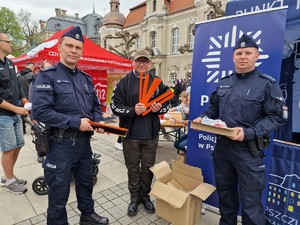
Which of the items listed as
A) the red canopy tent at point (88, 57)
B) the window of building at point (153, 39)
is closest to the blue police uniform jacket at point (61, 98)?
the red canopy tent at point (88, 57)

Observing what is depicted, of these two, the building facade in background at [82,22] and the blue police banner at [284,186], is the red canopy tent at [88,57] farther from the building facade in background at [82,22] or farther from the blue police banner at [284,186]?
the building facade in background at [82,22]

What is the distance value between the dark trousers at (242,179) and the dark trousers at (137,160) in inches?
34.2

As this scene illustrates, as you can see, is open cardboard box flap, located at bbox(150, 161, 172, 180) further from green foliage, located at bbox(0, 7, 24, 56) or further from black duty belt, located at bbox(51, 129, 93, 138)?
green foliage, located at bbox(0, 7, 24, 56)

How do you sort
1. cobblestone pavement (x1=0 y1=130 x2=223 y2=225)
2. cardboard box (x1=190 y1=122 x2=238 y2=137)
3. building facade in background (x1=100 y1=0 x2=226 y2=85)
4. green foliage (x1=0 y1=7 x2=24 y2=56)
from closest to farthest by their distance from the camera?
cardboard box (x1=190 y1=122 x2=238 y2=137) → cobblestone pavement (x1=0 y1=130 x2=223 y2=225) → building facade in background (x1=100 y1=0 x2=226 y2=85) → green foliage (x1=0 y1=7 x2=24 y2=56)

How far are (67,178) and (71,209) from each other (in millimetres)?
990

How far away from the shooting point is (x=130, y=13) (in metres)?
33.3

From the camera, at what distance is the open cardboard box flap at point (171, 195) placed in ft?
7.25

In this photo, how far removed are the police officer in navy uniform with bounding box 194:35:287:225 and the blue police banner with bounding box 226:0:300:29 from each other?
3.89ft

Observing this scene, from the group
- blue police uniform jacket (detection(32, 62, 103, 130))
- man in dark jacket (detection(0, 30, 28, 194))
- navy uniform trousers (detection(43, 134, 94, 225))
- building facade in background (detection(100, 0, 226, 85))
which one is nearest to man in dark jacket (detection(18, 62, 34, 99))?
man in dark jacket (detection(0, 30, 28, 194))

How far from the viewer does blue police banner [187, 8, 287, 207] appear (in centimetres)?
213

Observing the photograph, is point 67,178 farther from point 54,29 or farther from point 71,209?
point 54,29

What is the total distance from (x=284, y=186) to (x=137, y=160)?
5.60 ft

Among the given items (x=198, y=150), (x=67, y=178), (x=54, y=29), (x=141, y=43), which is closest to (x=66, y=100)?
(x=67, y=178)

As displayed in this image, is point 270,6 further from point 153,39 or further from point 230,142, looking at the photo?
point 153,39
